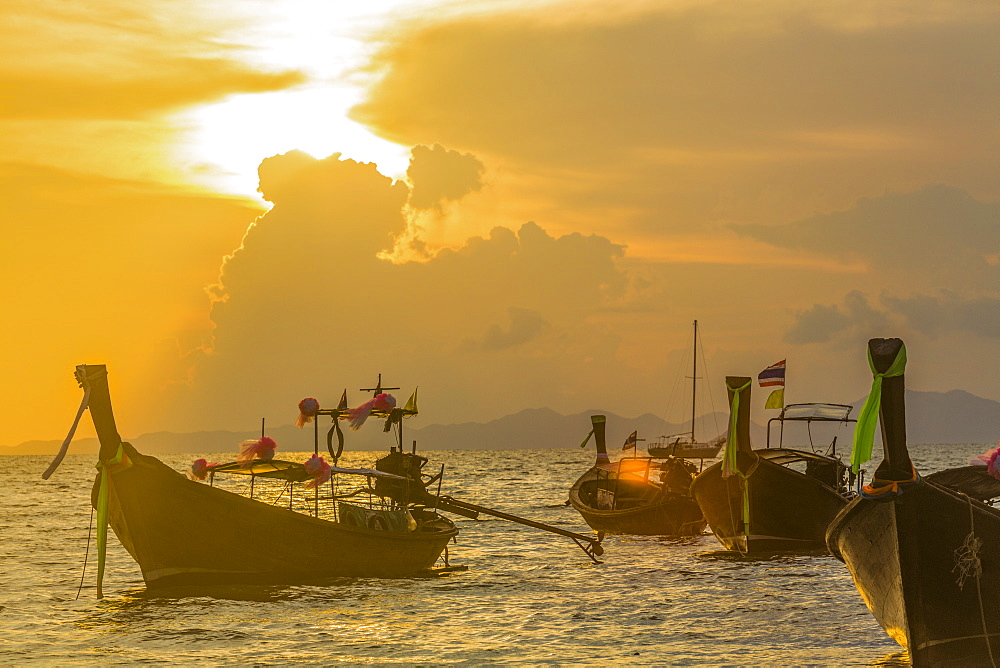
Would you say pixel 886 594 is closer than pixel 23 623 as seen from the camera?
Yes

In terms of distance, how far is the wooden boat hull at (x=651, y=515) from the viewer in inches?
1832

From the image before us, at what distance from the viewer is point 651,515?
46.5 metres

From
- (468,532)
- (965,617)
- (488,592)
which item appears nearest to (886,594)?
(965,617)

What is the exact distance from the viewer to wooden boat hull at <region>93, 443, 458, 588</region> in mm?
27688

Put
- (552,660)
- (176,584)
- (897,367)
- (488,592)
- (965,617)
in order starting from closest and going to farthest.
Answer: (897,367), (965,617), (552,660), (176,584), (488,592)

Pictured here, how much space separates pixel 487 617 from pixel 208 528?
25.5ft

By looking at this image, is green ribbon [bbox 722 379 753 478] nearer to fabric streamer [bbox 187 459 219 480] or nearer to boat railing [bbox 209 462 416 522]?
boat railing [bbox 209 462 416 522]

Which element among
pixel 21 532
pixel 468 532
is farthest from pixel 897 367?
pixel 21 532

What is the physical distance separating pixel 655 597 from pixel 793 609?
4100 mm

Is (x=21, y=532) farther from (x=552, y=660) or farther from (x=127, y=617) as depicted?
(x=552, y=660)

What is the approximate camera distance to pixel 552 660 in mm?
20984

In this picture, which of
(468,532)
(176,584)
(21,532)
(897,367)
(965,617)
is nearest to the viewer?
(897,367)

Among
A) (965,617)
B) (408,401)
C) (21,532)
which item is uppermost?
(408,401)

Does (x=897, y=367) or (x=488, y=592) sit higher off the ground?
(x=897, y=367)
